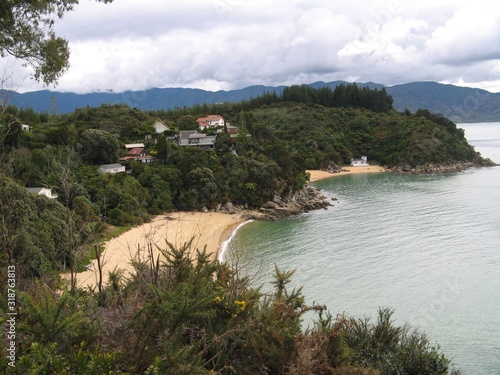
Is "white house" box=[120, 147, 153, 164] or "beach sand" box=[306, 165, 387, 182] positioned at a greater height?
"white house" box=[120, 147, 153, 164]

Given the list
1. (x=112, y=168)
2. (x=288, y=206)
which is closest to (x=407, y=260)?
(x=288, y=206)

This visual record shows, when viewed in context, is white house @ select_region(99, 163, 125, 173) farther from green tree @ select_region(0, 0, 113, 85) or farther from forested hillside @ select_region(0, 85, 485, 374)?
green tree @ select_region(0, 0, 113, 85)

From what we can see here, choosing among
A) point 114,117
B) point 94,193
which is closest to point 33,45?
point 94,193

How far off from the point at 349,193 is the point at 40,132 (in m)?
33.2

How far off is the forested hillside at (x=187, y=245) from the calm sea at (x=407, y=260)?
220cm

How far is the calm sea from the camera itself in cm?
1532

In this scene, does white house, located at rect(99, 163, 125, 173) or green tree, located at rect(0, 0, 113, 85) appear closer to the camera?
green tree, located at rect(0, 0, 113, 85)

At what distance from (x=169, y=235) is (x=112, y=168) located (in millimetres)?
11543

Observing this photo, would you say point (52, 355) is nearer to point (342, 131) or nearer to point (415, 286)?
point (415, 286)

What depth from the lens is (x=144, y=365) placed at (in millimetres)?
5090

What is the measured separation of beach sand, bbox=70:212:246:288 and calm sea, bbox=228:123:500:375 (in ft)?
5.11

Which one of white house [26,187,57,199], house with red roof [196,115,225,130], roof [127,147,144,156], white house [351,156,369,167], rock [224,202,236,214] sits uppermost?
house with red roof [196,115,225,130]

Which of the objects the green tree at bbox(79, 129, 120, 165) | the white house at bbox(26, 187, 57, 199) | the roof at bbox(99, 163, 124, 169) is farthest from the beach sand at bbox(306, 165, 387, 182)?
the white house at bbox(26, 187, 57, 199)

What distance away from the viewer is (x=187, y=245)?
8.24 m
